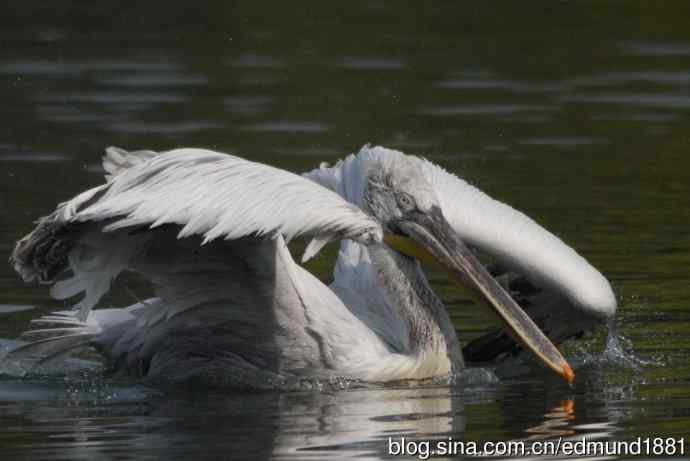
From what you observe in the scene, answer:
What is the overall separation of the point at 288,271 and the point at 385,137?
17.5 feet

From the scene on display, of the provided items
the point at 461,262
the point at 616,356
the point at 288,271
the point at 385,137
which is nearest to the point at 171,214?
the point at 288,271

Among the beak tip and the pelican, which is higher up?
the pelican

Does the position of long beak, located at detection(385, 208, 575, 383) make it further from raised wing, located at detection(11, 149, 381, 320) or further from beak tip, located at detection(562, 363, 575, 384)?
raised wing, located at detection(11, 149, 381, 320)

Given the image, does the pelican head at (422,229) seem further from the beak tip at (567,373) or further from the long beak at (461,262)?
the beak tip at (567,373)

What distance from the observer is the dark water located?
6652 millimetres

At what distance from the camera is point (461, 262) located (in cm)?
741

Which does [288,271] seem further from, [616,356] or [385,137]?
[385,137]

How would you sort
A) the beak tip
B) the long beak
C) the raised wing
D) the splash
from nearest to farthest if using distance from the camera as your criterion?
the raised wing < the beak tip < the long beak < the splash

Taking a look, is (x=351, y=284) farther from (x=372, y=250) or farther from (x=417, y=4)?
(x=417, y=4)

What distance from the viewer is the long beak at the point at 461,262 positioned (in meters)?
7.30

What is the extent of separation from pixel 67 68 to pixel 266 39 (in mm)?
2052

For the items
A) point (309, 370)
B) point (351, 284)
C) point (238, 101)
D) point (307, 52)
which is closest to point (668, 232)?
point (351, 284)


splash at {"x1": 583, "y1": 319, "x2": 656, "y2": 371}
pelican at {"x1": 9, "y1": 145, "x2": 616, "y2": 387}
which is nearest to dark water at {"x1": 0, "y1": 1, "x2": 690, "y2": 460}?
splash at {"x1": 583, "y1": 319, "x2": 656, "y2": 371}

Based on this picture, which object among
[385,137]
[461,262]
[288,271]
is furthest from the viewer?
[385,137]
